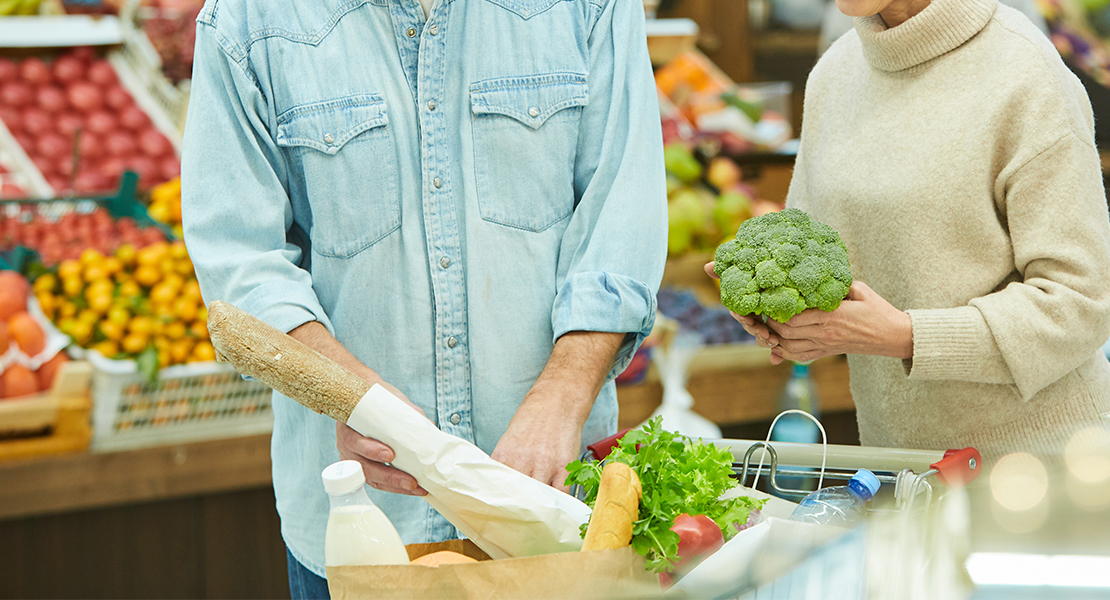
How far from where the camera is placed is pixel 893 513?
1046 millimetres

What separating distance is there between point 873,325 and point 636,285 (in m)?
0.35

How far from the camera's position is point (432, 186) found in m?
1.34

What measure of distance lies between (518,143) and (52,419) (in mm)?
1750

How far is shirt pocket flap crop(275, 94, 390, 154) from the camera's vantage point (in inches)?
51.3

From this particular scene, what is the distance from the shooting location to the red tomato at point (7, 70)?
3.12 metres

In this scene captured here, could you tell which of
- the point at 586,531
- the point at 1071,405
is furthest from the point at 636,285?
the point at 1071,405

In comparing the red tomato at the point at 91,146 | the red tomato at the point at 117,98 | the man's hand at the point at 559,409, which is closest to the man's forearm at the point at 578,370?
the man's hand at the point at 559,409

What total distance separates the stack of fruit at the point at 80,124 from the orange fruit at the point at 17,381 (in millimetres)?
778

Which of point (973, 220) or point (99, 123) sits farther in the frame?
point (99, 123)

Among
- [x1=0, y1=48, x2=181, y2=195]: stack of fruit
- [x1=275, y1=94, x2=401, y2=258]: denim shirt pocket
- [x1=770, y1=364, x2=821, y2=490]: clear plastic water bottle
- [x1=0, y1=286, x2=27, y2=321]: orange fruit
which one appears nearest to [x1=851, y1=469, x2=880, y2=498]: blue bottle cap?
[x1=275, y1=94, x2=401, y2=258]: denim shirt pocket

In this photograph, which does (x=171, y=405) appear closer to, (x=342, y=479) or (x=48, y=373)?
(x=48, y=373)

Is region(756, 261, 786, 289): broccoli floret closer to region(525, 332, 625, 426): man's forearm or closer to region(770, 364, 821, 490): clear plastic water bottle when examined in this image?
A: region(525, 332, 625, 426): man's forearm

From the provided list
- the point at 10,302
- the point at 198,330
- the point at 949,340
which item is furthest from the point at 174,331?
the point at 949,340

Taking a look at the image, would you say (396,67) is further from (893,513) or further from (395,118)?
(893,513)
